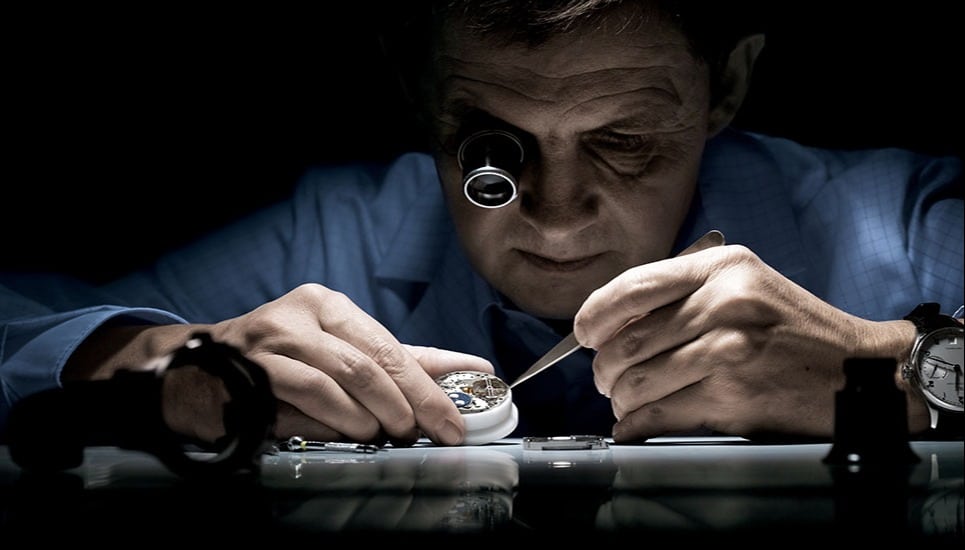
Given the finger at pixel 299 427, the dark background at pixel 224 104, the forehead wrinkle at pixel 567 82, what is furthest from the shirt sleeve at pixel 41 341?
the forehead wrinkle at pixel 567 82

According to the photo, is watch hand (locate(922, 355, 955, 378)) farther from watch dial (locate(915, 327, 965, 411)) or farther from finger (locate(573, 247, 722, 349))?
finger (locate(573, 247, 722, 349))

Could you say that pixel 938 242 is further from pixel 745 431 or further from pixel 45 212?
pixel 45 212

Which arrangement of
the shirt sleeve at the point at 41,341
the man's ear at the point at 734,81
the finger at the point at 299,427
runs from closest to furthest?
1. the finger at the point at 299,427
2. the shirt sleeve at the point at 41,341
3. the man's ear at the point at 734,81

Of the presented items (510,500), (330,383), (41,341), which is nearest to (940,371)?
(330,383)

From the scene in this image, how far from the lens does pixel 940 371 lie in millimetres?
1803

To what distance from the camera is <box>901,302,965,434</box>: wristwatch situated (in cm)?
177

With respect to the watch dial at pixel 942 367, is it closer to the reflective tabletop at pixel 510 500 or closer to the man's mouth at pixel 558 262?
the reflective tabletop at pixel 510 500

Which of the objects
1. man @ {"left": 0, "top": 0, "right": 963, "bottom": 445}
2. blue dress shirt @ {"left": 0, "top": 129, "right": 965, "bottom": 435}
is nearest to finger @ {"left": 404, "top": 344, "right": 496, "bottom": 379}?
man @ {"left": 0, "top": 0, "right": 963, "bottom": 445}

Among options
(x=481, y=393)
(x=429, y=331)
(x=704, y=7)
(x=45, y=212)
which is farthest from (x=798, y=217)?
(x=45, y=212)

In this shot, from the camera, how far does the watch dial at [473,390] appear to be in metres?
1.75

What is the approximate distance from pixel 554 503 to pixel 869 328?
1184 mm

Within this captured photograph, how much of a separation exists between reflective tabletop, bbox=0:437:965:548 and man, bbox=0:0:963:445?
37 cm

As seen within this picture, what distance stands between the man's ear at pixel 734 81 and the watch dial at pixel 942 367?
2.84 feet

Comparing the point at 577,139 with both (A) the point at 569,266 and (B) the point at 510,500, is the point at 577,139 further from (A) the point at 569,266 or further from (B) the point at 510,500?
(B) the point at 510,500
